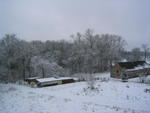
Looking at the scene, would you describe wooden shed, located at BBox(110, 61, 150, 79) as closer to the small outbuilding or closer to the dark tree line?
the dark tree line

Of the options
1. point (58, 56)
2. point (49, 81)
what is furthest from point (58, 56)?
point (49, 81)

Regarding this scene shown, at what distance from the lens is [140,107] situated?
35.3 ft

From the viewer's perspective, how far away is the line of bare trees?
3584 cm

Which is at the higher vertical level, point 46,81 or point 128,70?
point 128,70

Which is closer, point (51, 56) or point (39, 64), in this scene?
point (39, 64)

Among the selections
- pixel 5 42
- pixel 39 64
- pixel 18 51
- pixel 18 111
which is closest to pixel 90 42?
pixel 39 64

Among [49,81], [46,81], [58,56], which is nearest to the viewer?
[46,81]

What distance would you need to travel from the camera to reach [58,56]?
52.1m

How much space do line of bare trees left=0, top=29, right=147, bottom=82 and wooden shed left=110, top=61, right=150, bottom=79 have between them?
10526 mm

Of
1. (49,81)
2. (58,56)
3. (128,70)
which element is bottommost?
(49,81)

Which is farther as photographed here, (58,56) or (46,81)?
(58,56)

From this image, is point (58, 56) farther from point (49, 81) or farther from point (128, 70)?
point (128, 70)

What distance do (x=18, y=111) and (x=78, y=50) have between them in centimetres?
3654

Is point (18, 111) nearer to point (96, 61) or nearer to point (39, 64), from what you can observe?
point (39, 64)
